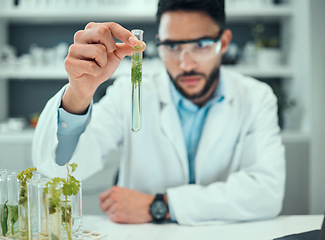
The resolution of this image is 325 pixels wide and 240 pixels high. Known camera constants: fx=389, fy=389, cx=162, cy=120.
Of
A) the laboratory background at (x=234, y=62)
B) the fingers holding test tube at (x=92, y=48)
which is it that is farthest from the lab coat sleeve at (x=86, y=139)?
the laboratory background at (x=234, y=62)

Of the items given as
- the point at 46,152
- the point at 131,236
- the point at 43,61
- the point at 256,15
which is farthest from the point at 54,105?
the point at 256,15

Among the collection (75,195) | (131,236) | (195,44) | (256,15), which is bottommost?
(131,236)

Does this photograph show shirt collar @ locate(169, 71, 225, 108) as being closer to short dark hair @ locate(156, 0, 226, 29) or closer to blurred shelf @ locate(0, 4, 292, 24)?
short dark hair @ locate(156, 0, 226, 29)

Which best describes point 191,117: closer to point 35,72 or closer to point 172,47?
point 172,47

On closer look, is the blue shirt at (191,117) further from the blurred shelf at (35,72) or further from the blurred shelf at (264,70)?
the blurred shelf at (35,72)

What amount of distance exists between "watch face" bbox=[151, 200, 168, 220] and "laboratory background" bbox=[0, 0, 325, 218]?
1.52 m

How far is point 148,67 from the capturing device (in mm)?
3488

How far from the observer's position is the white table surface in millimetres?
1301

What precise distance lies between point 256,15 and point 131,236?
2773 mm

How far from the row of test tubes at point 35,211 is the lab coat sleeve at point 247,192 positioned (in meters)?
0.52

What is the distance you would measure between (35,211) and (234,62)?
107 inches

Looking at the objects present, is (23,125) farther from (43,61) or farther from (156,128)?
(156,128)

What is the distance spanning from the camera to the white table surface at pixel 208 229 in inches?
51.2

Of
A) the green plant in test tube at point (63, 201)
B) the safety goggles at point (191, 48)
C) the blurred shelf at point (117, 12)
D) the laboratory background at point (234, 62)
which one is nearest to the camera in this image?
the green plant in test tube at point (63, 201)
